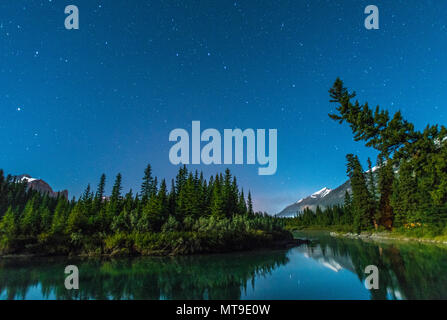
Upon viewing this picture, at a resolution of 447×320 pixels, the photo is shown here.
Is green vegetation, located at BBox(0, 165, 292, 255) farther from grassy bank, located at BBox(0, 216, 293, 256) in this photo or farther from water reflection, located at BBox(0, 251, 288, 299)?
water reflection, located at BBox(0, 251, 288, 299)

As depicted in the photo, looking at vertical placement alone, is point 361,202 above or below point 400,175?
below

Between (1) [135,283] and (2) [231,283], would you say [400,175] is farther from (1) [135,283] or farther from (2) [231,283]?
(1) [135,283]

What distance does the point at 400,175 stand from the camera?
34.8 meters

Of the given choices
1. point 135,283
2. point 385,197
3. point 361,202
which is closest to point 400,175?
point 361,202

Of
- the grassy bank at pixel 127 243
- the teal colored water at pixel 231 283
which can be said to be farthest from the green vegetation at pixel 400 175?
the grassy bank at pixel 127 243

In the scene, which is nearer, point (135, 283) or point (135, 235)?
point (135, 283)

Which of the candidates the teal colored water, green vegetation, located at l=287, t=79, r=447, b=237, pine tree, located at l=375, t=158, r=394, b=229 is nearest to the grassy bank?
the teal colored water

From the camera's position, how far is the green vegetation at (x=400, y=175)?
20.1 metres

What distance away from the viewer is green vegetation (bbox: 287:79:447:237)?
2012 centimetres

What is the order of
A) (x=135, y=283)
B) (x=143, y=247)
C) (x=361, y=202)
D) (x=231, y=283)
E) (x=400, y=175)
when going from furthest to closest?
(x=361, y=202)
(x=400, y=175)
(x=143, y=247)
(x=135, y=283)
(x=231, y=283)
